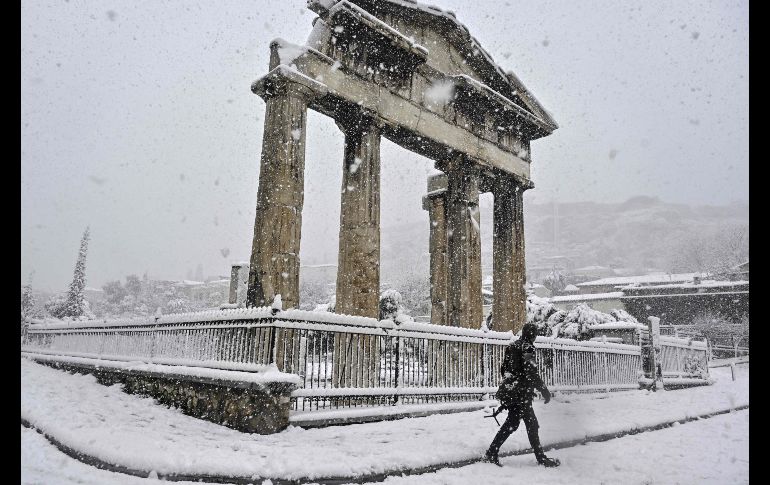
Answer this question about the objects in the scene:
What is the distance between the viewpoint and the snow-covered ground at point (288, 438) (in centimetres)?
459

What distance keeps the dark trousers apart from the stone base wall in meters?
2.69

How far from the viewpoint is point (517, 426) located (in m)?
5.25

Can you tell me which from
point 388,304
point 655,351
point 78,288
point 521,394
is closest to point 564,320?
point 655,351

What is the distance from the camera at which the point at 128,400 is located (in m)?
8.84

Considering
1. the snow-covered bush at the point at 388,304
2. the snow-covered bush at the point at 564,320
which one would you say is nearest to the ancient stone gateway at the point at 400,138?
the snow-covered bush at the point at 564,320

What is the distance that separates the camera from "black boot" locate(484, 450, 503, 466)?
17.0 ft

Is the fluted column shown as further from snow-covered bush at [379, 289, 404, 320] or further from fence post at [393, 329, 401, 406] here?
fence post at [393, 329, 401, 406]

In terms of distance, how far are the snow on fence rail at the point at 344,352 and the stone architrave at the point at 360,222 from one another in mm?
1633

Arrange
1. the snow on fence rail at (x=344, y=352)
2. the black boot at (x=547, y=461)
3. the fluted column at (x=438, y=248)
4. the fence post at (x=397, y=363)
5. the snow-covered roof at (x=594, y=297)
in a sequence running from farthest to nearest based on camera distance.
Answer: the snow-covered roof at (x=594, y=297)
the fluted column at (x=438, y=248)
the fence post at (x=397, y=363)
the snow on fence rail at (x=344, y=352)
the black boot at (x=547, y=461)

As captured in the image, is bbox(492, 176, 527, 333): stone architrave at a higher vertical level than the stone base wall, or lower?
higher

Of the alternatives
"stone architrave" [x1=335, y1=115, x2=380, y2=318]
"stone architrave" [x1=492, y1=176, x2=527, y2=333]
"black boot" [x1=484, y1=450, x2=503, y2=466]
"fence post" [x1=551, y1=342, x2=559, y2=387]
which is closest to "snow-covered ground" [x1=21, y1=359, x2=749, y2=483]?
"black boot" [x1=484, y1=450, x2=503, y2=466]

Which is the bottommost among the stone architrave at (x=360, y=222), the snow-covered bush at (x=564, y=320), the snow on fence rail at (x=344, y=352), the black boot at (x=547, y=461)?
the black boot at (x=547, y=461)

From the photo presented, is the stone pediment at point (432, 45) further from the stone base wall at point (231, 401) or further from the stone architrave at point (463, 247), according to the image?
the stone base wall at point (231, 401)
